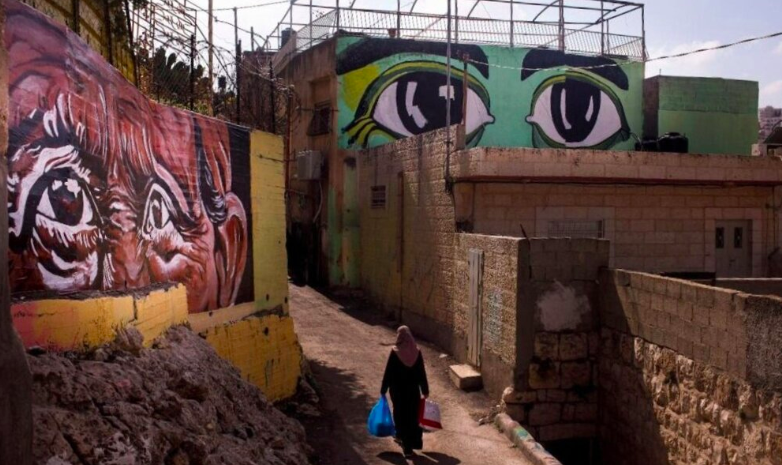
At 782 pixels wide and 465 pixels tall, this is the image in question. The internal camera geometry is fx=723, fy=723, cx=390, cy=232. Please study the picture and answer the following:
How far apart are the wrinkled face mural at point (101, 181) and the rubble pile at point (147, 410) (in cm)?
63

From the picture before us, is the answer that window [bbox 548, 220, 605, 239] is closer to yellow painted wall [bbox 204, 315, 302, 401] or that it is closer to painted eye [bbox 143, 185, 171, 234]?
yellow painted wall [bbox 204, 315, 302, 401]

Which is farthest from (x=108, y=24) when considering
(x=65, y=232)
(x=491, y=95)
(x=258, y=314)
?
(x=491, y=95)

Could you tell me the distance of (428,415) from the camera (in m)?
7.79

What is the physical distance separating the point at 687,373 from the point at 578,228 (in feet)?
24.3

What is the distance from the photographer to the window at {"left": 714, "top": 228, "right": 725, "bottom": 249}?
1468 cm

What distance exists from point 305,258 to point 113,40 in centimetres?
1340

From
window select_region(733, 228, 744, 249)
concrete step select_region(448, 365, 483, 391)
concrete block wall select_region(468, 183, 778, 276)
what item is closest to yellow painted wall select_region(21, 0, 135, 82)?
concrete step select_region(448, 365, 483, 391)

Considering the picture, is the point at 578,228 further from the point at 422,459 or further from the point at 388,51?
the point at 388,51

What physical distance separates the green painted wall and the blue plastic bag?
16.9 metres

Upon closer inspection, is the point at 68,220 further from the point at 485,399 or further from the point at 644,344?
the point at 485,399

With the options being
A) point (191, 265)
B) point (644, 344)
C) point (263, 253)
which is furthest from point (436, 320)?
point (191, 265)

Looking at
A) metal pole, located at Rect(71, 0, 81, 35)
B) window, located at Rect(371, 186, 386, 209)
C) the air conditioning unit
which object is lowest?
window, located at Rect(371, 186, 386, 209)

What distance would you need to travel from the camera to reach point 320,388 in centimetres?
982

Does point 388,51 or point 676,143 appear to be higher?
point 388,51
